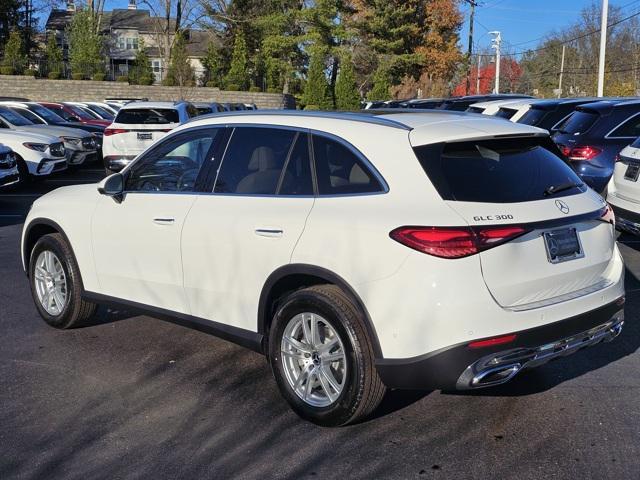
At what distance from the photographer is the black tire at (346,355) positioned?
13.4 feet

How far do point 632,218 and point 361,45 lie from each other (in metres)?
48.2

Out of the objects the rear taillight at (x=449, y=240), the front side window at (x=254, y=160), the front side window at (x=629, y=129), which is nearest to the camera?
the rear taillight at (x=449, y=240)

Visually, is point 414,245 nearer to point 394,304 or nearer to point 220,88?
point 394,304

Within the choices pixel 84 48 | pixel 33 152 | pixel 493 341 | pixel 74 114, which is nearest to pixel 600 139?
pixel 493 341

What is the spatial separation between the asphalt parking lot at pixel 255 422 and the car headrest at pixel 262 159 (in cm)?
142

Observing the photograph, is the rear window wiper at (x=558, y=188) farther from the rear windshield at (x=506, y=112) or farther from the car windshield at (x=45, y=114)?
the car windshield at (x=45, y=114)

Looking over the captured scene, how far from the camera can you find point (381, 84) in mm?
51188

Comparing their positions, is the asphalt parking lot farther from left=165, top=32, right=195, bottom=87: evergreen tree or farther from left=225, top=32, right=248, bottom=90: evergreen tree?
left=225, top=32, right=248, bottom=90: evergreen tree

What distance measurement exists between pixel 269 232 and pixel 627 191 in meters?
5.13

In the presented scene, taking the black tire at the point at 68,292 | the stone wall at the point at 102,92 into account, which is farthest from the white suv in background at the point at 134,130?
the stone wall at the point at 102,92

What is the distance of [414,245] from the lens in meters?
3.85

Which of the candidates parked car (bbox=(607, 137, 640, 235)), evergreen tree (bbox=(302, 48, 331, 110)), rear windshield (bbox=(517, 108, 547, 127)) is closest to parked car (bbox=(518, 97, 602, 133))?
rear windshield (bbox=(517, 108, 547, 127))

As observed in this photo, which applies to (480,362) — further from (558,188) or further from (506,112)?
(506,112)

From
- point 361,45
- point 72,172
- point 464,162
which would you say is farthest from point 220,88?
point 464,162
